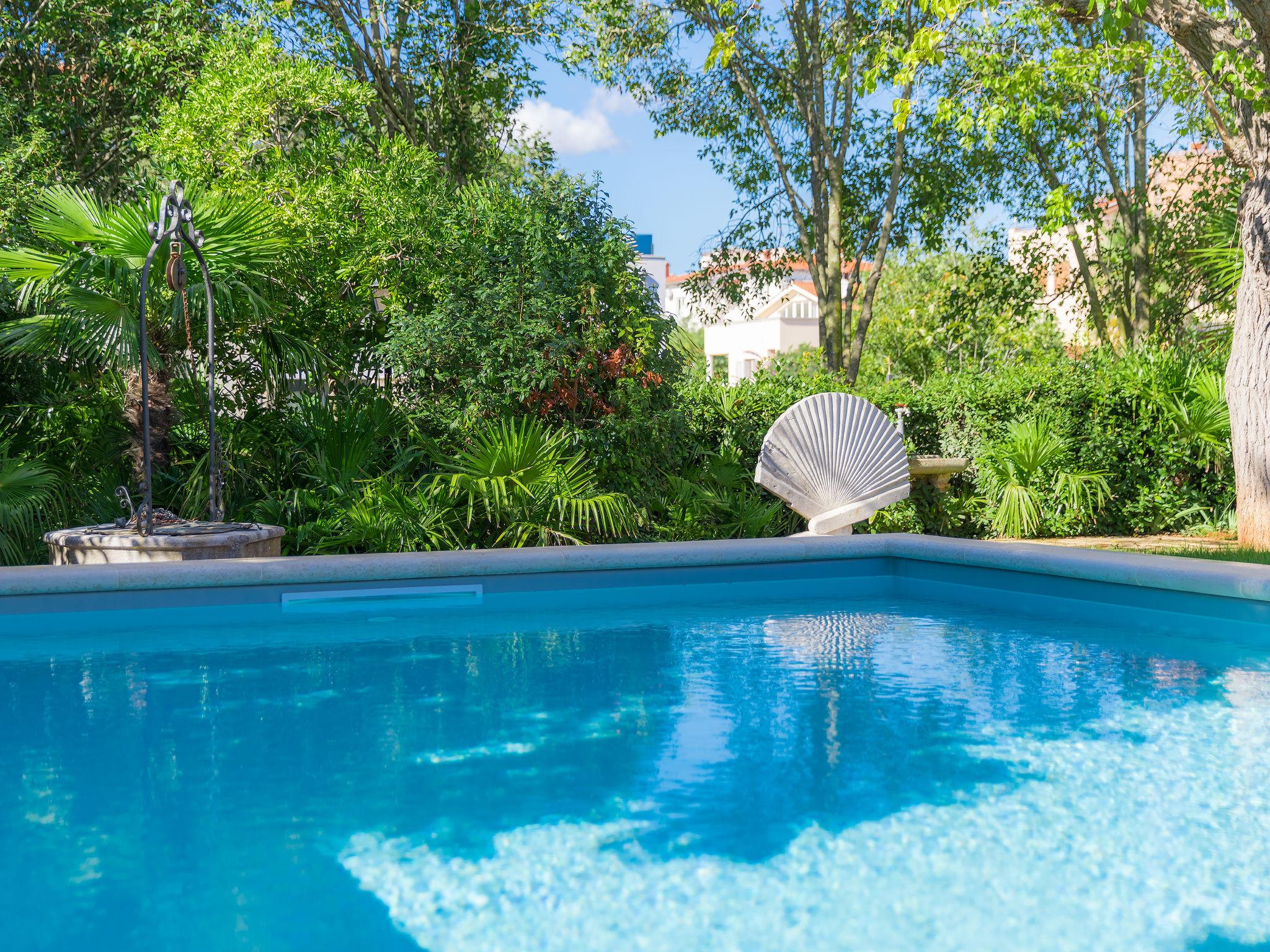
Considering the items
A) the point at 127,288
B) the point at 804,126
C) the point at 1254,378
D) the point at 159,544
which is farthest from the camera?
the point at 804,126

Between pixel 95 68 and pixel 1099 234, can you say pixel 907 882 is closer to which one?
pixel 95 68

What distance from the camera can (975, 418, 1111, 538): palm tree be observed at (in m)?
9.24

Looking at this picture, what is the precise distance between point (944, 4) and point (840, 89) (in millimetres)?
7652

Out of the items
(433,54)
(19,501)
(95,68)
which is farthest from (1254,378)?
(95,68)

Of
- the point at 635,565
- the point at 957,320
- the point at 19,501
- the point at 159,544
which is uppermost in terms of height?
the point at 957,320

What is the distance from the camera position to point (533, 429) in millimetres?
7469

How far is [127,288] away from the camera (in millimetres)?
6859

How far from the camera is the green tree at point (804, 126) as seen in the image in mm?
13945

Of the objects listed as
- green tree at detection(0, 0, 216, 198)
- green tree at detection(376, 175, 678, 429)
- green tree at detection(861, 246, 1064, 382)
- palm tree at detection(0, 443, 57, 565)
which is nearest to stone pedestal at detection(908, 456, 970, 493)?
green tree at detection(861, 246, 1064, 382)

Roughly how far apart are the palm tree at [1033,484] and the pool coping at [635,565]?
7.11ft

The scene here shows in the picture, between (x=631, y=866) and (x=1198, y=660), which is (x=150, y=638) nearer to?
(x=631, y=866)


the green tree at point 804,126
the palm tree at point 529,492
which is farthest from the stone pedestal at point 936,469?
the green tree at point 804,126

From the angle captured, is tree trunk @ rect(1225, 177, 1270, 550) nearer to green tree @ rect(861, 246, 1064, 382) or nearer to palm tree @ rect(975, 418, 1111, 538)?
palm tree @ rect(975, 418, 1111, 538)

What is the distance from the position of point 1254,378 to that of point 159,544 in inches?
299
